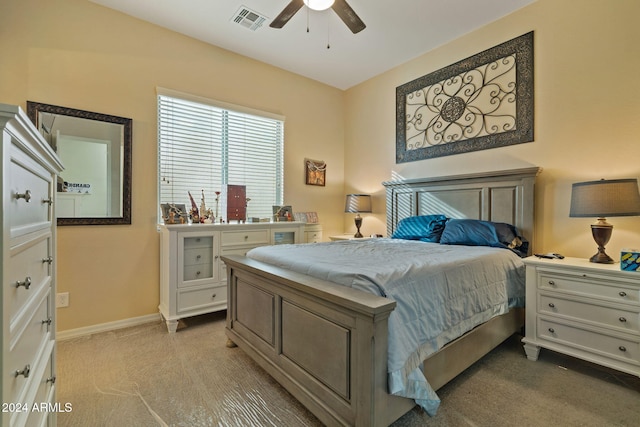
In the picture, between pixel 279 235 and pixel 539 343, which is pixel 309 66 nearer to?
pixel 279 235

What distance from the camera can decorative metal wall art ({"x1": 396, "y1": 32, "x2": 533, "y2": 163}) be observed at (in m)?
2.82

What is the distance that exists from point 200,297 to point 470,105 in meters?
3.49

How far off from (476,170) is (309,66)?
2.50m

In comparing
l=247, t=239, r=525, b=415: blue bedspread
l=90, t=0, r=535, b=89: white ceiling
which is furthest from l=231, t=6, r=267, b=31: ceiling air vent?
l=247, t=239, r=525, b=415: blue bedspread

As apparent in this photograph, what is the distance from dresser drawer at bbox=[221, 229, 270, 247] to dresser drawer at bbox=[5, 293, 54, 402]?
1830mm

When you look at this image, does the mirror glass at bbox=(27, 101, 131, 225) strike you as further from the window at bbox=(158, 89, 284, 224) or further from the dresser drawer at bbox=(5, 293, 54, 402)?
the dresser drawer at bbox=(5, 293, 54, 402)

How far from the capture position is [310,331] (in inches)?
60.9

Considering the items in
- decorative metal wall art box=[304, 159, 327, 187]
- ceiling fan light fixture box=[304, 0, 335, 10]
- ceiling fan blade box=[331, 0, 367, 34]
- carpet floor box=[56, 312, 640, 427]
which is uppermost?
ceiling fan light fixture box=[304, 0, 335, 10]

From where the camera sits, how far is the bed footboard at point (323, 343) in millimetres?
1237

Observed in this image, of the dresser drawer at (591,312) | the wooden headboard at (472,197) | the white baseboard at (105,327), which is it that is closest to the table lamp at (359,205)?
the wooden headboard at (472,197)

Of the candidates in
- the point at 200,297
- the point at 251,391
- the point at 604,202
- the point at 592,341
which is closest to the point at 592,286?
the point at 592,341

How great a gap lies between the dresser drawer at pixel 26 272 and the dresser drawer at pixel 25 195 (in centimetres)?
6

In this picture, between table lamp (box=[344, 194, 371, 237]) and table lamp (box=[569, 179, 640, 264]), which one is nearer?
table lamp (box=[569, 179, 640, 264])

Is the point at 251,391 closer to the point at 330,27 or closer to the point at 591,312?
the point at 591,312
